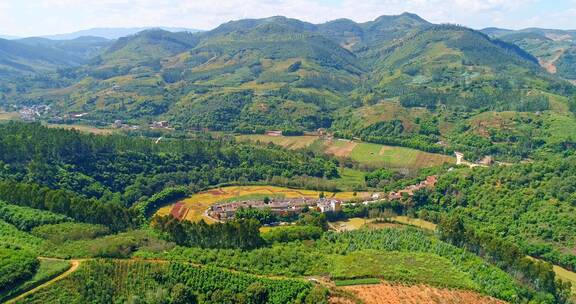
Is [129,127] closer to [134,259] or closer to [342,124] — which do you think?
[342,124]

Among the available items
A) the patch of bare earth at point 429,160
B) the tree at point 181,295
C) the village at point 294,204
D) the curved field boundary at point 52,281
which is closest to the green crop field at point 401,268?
the tree at point 181,295

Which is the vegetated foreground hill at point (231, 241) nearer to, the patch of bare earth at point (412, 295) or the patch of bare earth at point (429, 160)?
the patch of bare earth at point (412, 295)

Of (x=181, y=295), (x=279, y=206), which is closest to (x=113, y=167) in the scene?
(x=279, y=206)

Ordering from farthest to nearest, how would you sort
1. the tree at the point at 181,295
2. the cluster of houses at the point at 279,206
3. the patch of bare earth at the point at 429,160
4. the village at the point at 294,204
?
the patch of bare earth at the point at 429,160 < the village at the point at 294,204 < the cluster of houses at the point at 279,206 < the tree at the point at 181,295

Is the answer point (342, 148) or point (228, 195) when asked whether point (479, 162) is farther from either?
point (228, 195)

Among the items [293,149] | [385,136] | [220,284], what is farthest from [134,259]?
[385,136]

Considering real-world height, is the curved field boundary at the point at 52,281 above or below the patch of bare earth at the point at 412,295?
above

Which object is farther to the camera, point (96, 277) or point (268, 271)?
point (268, 271)
